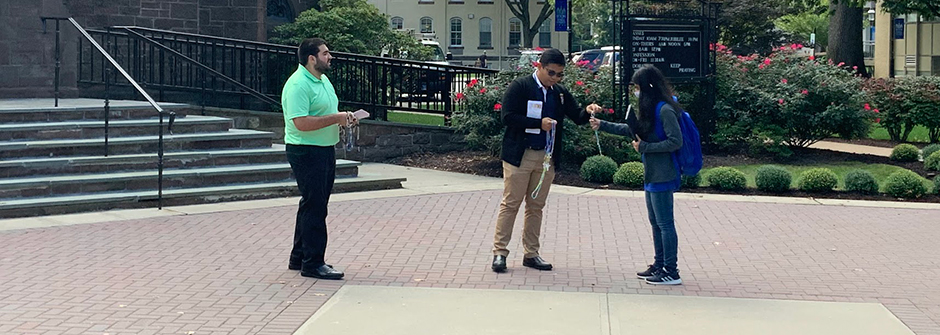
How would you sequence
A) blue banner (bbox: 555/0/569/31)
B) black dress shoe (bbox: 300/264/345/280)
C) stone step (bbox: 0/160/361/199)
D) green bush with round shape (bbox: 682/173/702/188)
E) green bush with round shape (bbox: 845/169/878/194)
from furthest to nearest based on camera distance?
1. blue banner (bbox: 555/0/569/31)
2. green bush with round shape (bbox: 682/173/702/188)
3. green bush with round shape (bbox: 845/169/878/194)
4. stone step (bbox: 0/160/361/199)
5. black dress shoe (bbox: 300/264/345/280)

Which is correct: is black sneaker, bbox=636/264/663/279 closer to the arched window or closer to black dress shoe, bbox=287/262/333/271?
black dress shoe, bbox=287/262/333/271

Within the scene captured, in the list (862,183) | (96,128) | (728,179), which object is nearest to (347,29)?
(96,128)

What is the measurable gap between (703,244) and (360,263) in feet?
10.3

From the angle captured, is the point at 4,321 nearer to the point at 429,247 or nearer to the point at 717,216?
the point at 429,247

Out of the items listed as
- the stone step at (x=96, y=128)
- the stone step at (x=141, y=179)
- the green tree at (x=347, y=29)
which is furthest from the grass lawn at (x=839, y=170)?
the green tree at (x=347, y=29)

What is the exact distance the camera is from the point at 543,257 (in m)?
8.85

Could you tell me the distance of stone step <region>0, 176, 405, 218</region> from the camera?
10.5 meters

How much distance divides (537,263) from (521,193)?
1.92 feet

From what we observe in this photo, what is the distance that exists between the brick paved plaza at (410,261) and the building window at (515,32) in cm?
5549

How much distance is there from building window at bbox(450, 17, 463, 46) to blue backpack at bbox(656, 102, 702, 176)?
6031cm

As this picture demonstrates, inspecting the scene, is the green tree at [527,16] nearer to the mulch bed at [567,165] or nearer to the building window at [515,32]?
the building window at [515,32]

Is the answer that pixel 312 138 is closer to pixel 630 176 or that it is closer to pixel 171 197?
pixel 171 197

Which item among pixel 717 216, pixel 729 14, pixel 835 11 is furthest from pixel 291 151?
pixel 729 14

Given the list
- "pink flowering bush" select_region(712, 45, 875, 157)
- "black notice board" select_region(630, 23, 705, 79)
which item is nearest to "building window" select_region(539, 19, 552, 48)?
"pink flowering bush" select_region(712, 45, 875, 157)
